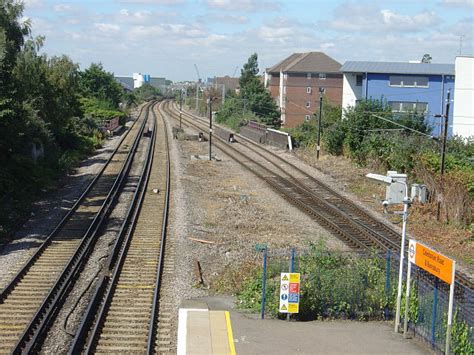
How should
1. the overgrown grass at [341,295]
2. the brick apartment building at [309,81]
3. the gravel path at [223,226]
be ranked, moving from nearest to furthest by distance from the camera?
the overgrown grass at [341,295] < the gravel path at [223,226] < the brick apartment building at [309,81]

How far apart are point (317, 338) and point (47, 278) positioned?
688 centimetres

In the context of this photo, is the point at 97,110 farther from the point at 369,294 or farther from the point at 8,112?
the point at 369,294

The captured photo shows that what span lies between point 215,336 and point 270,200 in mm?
15983

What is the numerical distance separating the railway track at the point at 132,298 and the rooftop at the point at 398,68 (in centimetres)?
3529

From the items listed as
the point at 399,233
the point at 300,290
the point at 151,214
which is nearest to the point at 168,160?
the point at 151,214

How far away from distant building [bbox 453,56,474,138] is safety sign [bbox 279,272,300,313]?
35.0 meters

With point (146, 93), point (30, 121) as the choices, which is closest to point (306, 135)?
point (30, 121)

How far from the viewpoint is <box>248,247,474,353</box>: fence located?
11062 millimetres

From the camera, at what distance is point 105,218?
22.3 meters

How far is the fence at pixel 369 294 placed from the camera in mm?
11062

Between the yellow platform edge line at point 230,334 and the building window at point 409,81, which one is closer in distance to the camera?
the yellow platform edge line at point 230,334

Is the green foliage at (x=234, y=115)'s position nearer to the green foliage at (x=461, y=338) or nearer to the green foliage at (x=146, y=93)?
the green foliage at (x=461, y=338)

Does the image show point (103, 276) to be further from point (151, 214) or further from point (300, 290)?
point (151, 214)

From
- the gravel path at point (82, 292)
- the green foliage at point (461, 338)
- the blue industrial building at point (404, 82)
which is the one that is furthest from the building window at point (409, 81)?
the green foliage at point (461, 338)
